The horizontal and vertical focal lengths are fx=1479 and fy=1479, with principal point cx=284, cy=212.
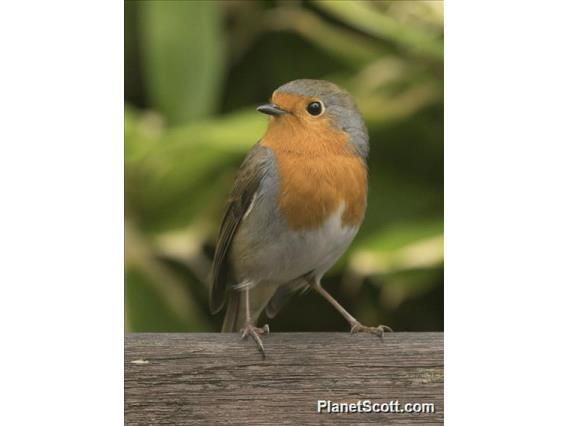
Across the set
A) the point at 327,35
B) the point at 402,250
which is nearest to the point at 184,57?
the point at 327,35

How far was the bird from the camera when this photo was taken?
3.67 metres

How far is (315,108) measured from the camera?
370cm

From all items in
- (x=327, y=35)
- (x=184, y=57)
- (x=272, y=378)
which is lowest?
(x=272, y=378)

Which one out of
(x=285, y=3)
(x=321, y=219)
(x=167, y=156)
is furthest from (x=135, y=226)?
(x=285, y=3)

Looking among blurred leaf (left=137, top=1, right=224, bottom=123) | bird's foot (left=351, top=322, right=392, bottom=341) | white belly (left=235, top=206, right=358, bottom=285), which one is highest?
→ blurred leaf (left=137, top=1, right=224, bottom=123)

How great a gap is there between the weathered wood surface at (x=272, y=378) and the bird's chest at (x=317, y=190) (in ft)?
0.97

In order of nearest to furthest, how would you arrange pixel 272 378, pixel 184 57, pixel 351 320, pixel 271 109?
pixel 272 378 → pixel 271 109 → pixel 351 320 → pixel 184 57

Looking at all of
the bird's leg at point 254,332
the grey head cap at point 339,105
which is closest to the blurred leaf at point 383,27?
the grey head cap at point 339,105

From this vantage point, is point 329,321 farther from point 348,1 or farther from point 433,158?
point 348,1

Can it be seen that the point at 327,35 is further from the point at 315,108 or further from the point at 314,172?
the point at 314,172

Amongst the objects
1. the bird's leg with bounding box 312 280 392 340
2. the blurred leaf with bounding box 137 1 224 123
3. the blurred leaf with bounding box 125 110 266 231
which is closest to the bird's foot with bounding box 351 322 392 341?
the bird's leg with bounding box 312 280 392 340

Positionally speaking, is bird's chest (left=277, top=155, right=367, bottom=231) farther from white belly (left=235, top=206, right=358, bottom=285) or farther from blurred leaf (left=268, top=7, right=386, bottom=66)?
blurred leaf (left=268, top=7, right=386, bottom=66)

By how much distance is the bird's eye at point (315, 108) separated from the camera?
12.1ft

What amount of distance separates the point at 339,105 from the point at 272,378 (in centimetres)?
70
